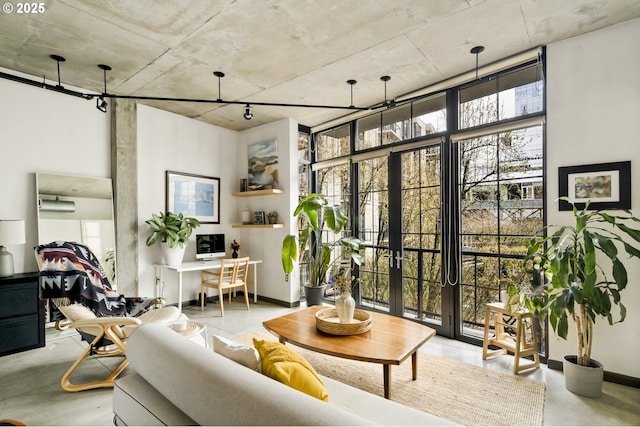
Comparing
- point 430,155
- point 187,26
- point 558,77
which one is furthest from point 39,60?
point 558,77

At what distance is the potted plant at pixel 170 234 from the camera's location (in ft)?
14.3

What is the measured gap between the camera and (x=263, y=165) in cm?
534

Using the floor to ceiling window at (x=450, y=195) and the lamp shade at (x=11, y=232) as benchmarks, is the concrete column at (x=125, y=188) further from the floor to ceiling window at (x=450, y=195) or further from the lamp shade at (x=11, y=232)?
the floor to ceiling window at (x=450, y=195)

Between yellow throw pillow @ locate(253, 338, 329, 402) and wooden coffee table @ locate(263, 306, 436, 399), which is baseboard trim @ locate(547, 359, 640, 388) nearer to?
wooden coffee table @ locate(263, 306, 436, 399)

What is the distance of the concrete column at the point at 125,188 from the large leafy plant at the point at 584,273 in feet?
15.1

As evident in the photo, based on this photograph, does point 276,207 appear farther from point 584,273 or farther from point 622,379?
point 622,379

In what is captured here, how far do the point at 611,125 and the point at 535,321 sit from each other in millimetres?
1858

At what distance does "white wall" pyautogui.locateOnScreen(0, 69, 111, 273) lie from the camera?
3.43 metres

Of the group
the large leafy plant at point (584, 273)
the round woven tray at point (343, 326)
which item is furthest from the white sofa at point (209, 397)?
the large leafy plant at point (584, 273)

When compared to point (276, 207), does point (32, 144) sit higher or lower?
higher

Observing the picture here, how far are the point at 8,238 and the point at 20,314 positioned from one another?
2.52ft

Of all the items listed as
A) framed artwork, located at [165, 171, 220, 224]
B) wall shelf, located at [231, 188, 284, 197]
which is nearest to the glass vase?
wall shelf, located at [231, 188, 284, 197]

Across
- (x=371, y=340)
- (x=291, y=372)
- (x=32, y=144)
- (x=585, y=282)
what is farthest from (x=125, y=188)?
(x=585, y=282)

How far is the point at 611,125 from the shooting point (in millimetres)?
2619
